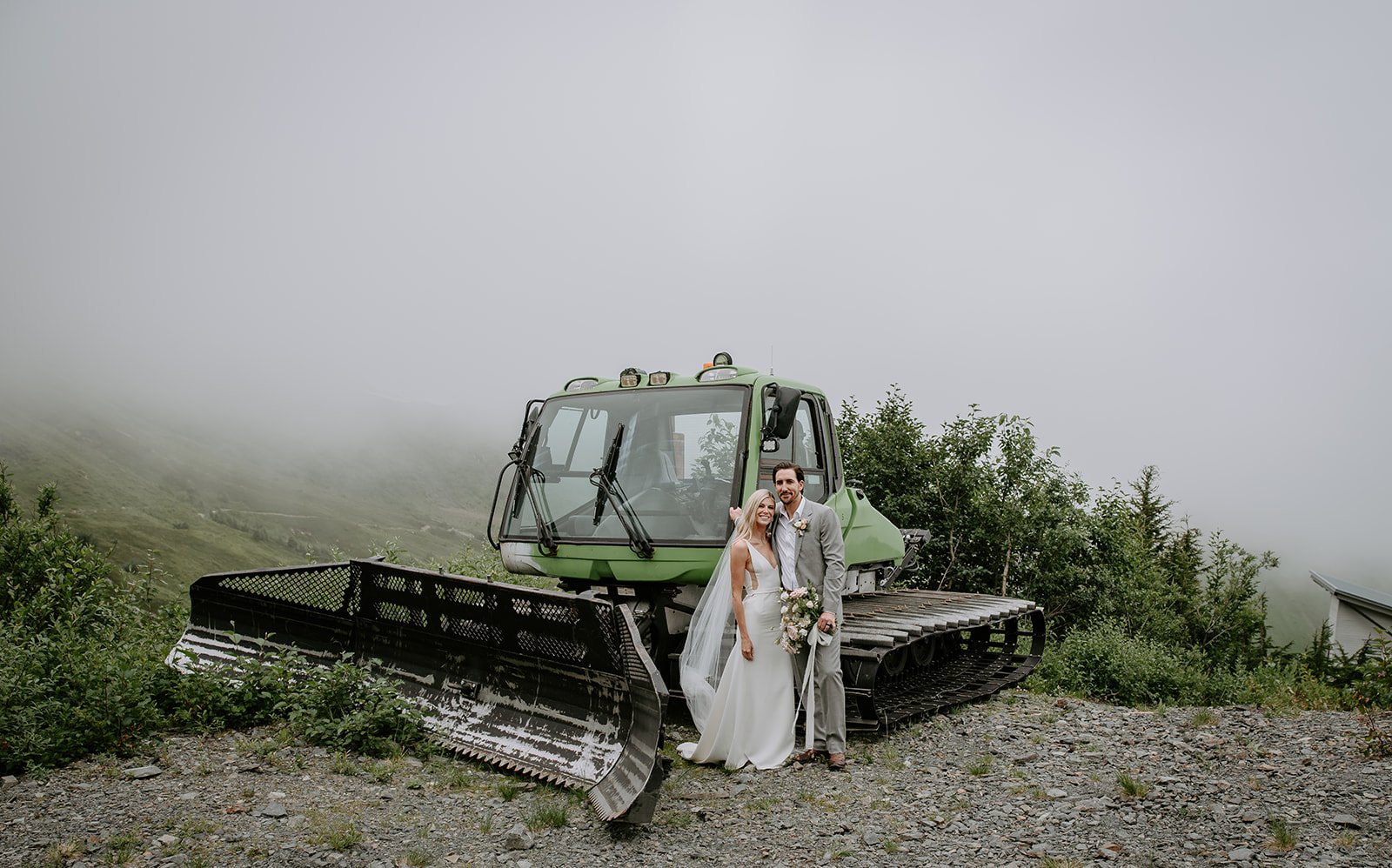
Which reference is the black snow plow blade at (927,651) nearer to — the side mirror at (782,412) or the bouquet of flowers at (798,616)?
the bouquet of flowers at (798,616)

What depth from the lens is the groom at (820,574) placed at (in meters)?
6.36

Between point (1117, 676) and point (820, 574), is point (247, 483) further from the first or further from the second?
point (820, 574)

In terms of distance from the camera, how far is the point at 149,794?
195 inches

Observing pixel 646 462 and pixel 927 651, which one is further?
pixel 927 651

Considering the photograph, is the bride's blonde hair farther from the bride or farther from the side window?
the side window

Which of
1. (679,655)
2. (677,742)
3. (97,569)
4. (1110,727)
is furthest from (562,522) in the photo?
(97,569)

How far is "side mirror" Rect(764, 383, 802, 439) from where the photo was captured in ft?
22.0

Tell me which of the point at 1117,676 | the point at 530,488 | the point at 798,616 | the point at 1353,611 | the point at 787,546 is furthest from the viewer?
the point at 1353,611

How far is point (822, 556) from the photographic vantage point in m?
6.45

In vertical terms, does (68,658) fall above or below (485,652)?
below

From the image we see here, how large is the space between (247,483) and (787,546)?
8030 centimetres

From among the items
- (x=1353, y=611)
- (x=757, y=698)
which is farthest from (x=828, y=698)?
(x=1353, y=611)

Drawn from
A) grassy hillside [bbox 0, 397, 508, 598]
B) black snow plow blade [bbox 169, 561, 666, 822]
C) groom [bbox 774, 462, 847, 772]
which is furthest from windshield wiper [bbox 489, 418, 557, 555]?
grassy hillside [bbox 0, 397, 508, 598]

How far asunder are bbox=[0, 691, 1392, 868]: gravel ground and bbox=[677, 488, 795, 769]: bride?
197mm
